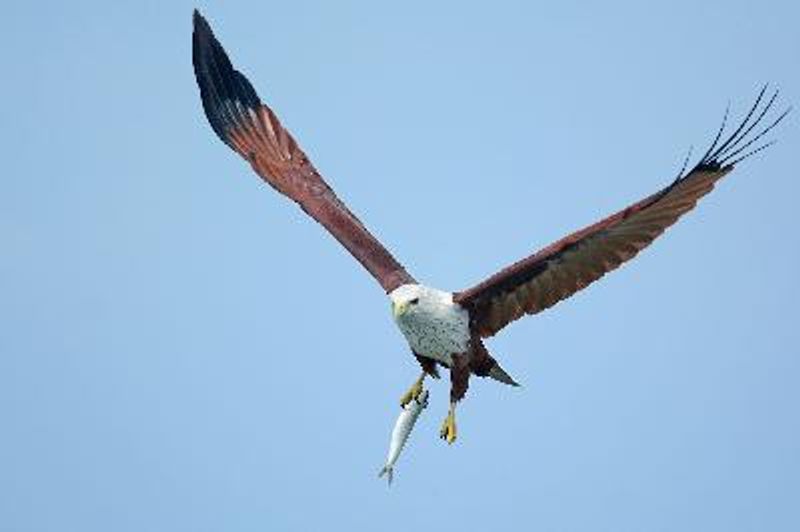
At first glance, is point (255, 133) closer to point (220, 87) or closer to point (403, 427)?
point (220, 87)

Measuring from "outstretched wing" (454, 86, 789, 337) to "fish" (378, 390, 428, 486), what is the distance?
0.95 metres

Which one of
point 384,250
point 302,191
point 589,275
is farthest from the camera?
point 302,191

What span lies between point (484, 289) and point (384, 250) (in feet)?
4.51

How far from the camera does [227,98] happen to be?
1669 cm

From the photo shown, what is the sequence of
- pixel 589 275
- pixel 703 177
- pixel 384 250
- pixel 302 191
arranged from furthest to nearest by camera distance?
pixel 302 191 < pixel 384 250 < pixel 589 275 < pixel 703 177

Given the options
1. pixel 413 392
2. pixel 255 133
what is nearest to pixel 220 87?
pixel 255 133

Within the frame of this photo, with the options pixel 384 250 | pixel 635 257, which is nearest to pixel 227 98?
pixel 384 250

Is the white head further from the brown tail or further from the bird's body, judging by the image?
the brown tail

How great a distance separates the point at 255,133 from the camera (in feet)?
54.1

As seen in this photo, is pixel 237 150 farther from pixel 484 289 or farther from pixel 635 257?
pixel 635 257

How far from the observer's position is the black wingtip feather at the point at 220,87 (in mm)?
16578

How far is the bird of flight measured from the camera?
12.3 metres

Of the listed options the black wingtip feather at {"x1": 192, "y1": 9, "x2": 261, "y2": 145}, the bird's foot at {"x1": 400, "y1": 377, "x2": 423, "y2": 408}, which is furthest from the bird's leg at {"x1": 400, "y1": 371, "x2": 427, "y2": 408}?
the black wingtip feather at {"x1": 192, "y1": 9, "x2": 261, "y2": 145}

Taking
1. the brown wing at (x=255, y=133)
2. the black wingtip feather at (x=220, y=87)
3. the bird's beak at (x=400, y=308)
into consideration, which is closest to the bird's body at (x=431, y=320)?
the bird's beak at (x=400, y=308)
